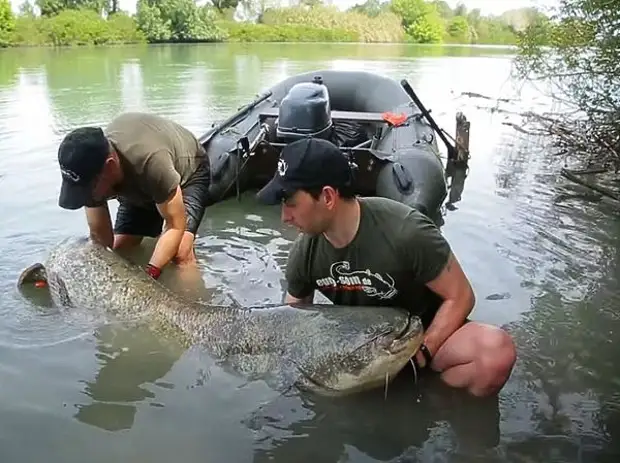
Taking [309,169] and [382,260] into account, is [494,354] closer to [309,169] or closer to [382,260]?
[382,260]

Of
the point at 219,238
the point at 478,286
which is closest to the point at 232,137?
the point at 219,238

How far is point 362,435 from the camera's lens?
3.24 m

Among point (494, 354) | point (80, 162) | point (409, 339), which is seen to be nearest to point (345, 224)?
point (409, 339)

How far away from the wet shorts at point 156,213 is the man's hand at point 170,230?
21.9 inches

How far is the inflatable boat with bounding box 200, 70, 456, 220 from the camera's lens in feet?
20.5

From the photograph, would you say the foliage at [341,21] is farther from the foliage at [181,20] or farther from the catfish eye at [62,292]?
the catfish eye at [62,292]

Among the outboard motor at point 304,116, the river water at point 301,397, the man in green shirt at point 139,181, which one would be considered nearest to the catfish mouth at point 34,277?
the river water at point 301,397

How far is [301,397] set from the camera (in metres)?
3.32

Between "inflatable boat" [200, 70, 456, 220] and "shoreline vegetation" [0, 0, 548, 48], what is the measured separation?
33033mm

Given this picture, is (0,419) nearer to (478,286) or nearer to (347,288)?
(347,288)

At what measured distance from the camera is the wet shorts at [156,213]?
5143 millimetres

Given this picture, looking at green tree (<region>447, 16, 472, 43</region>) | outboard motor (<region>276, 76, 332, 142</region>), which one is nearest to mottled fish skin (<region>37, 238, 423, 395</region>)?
outboard motor (<region>276, 76, 332, 142</region>)

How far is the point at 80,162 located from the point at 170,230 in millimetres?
912

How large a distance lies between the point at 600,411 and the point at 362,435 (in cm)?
126
